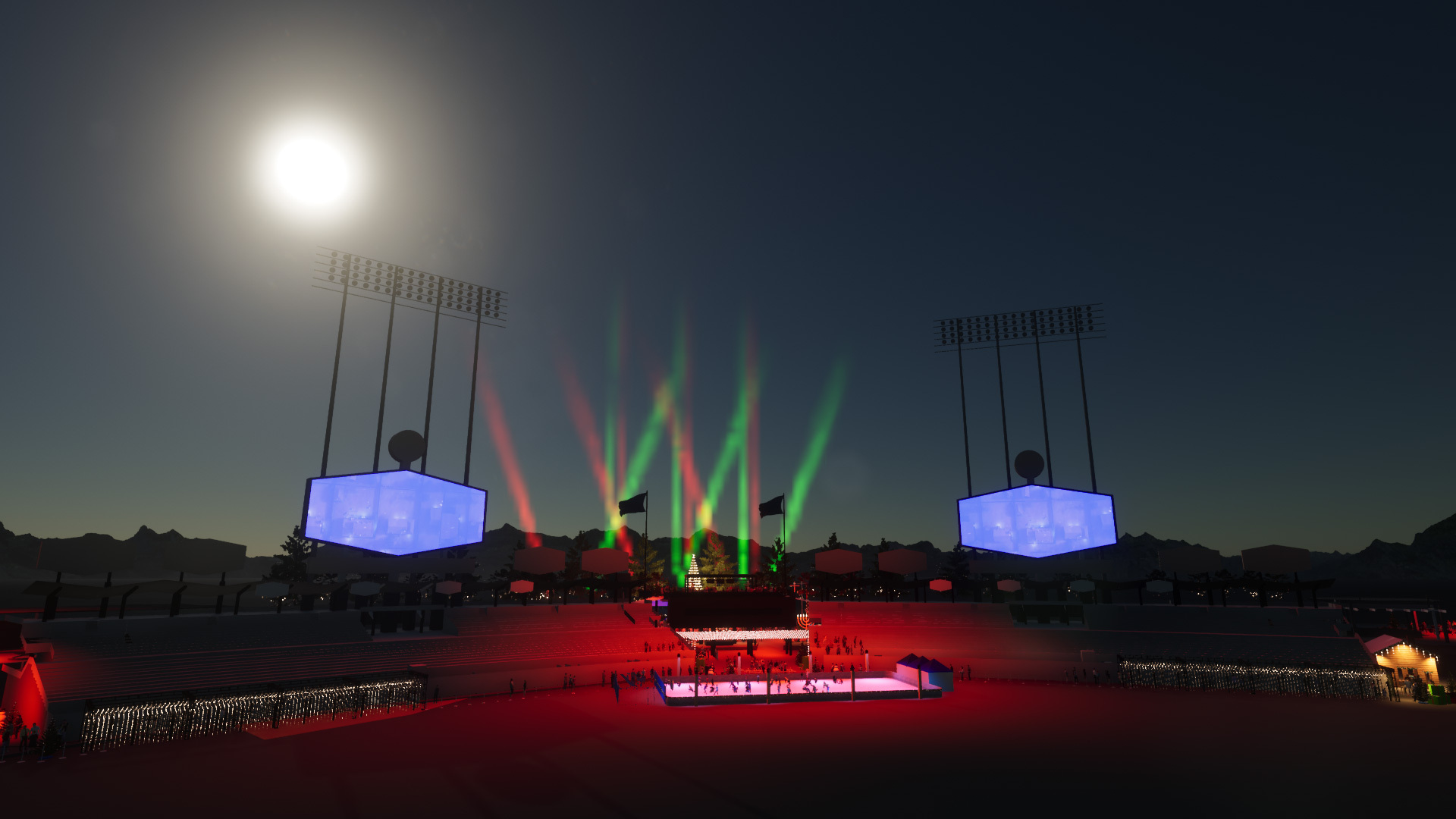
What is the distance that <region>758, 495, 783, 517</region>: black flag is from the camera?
53688 mm

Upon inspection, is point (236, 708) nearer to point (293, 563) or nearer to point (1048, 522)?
point (1048, 522)

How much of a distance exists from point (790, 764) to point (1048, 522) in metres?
22.2

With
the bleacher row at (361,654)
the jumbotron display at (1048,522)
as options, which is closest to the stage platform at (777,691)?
the bleacher row at (361,654)

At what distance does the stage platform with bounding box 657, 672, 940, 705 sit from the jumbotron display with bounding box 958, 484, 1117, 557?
29.9 feet

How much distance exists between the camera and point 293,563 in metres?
80.4

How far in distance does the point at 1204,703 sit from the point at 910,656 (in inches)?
541

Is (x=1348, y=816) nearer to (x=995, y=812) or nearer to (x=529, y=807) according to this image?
(x=995, y=812)

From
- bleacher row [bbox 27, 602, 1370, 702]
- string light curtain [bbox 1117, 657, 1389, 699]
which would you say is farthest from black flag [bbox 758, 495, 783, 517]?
string light curtain [bbox 1117, 657, 1389, 699]

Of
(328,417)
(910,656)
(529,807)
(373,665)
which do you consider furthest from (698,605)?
(529,807)

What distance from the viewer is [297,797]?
18.7 meters

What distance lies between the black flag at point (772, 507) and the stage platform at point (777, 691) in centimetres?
1691

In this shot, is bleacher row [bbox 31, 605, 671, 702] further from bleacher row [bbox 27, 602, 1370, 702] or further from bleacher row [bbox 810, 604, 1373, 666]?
bleacher row [bbox 810, 604, 1373, 666]

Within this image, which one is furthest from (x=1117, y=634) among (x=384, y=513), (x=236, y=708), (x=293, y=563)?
(x=293, y=563)

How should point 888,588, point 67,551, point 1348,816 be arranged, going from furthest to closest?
point 888,588 < point 67,551 < point 1348,816
